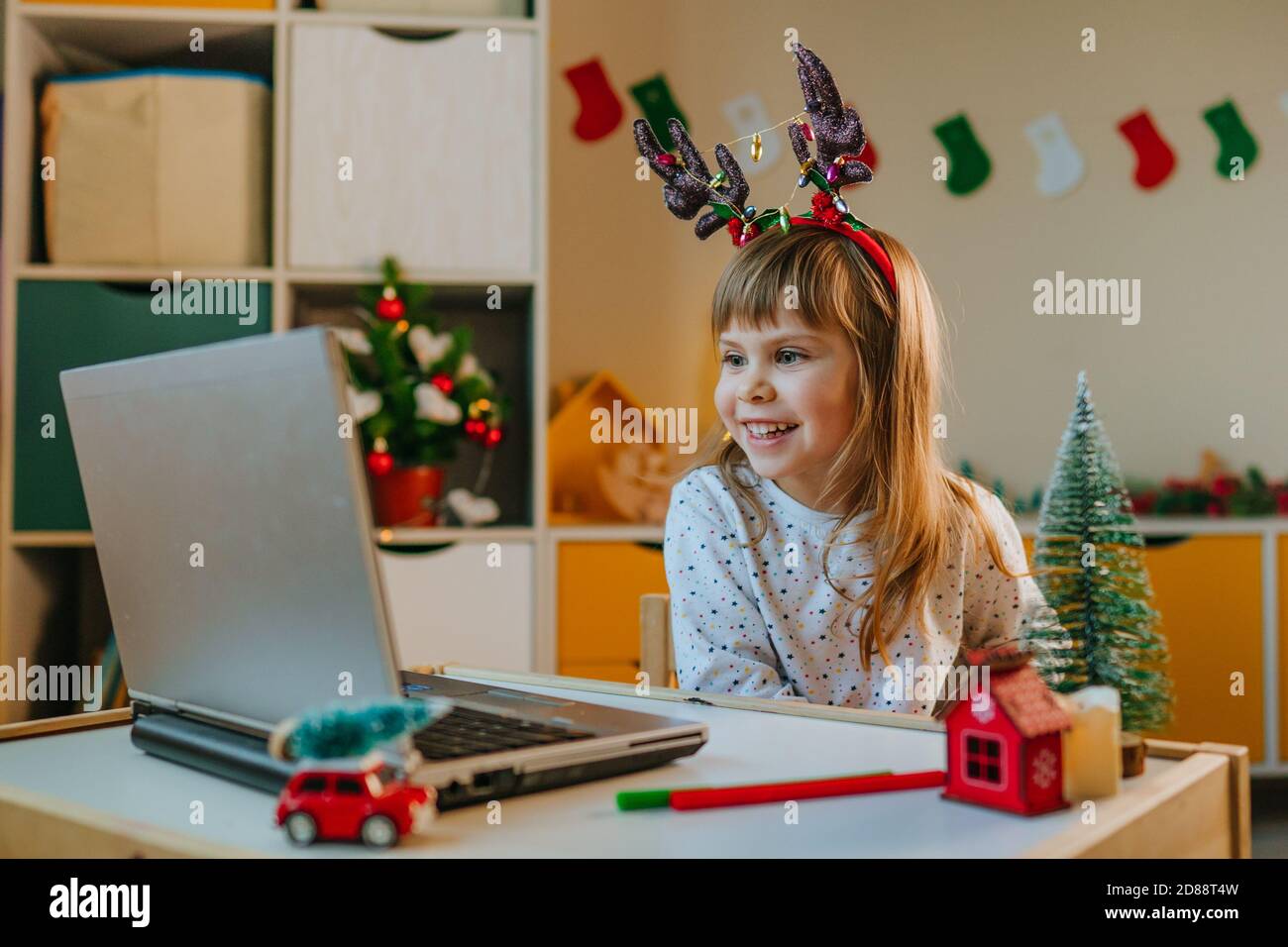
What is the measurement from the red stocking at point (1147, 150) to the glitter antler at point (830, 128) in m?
1.90

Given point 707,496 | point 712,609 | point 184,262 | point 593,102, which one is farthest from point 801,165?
point 593,102

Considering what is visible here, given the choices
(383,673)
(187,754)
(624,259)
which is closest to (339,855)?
(383,673)

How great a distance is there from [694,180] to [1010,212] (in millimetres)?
1724

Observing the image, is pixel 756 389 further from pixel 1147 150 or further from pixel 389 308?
pixel 1147 150

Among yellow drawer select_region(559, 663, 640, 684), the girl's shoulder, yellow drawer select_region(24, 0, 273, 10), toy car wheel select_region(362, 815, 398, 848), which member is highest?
yellow drawer select_region(24, 0, 273, 10)

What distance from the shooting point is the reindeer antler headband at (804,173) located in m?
1.27

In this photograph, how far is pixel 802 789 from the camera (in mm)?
627

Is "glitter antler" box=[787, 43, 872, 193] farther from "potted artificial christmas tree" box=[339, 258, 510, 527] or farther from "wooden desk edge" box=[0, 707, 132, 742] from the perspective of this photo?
"potted artificial christmas tree" box=[339, 258, 510, 527]

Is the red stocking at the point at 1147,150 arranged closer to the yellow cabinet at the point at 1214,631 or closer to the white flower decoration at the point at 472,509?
the yellow cabinet at the point at 1214,631

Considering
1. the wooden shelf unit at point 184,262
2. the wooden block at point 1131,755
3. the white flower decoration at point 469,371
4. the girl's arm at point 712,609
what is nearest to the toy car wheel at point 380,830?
the wooden block at point 1131,755

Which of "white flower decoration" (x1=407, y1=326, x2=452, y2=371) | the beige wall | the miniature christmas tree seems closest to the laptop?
the miniature christmas tree

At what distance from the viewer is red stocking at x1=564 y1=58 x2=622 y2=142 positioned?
272 centimetres

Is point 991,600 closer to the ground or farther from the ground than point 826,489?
closer to the ground

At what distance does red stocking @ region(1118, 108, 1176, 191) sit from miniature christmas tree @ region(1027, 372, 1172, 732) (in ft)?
4.04
